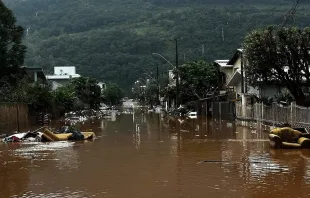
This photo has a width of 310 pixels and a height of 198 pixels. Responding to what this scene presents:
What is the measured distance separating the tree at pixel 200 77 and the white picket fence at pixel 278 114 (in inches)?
845

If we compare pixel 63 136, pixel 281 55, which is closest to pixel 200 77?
pixel 281 55

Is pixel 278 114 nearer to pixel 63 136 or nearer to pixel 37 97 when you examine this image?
pixel 63 136

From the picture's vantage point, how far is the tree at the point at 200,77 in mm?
66688

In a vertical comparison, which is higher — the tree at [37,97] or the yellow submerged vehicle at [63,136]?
the tree at [37,97]

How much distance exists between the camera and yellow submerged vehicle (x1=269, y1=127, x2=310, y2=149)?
1902cm

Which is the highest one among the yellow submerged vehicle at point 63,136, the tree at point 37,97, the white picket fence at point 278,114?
the tree at point 37,97

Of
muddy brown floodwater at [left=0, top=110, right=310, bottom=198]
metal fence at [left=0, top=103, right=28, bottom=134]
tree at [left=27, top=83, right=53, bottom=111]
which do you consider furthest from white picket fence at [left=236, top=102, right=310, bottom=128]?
tree at [left=27, top=83, right=53, bottom=111]

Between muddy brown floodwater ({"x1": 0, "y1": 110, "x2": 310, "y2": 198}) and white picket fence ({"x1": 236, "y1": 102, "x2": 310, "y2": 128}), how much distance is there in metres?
8.79

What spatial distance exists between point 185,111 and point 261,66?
34369 millimetres

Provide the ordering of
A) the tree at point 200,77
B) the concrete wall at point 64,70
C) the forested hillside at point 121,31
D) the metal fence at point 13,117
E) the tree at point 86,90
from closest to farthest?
the metal fence at point 13,117
the tree at point 200,77
the tree at point 86,90
the forested hillside at point 121,31
the concrete wall at point 64,70

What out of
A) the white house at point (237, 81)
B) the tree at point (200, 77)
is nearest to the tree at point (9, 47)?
the white house at point (237, 81)

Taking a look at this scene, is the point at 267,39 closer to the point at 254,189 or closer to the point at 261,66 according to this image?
the point at 261,66

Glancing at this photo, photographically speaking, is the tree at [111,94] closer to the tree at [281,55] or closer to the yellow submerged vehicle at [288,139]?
the tree at [281,55]

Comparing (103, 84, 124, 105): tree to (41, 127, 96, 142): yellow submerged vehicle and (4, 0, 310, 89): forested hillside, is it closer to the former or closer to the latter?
(4, 0, 310, 89): forested hillside
